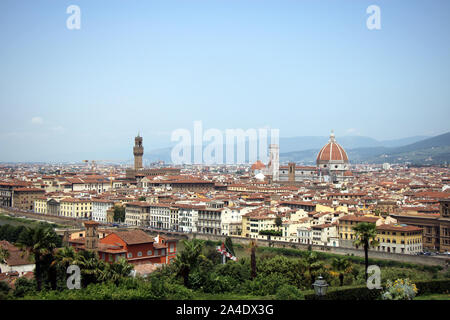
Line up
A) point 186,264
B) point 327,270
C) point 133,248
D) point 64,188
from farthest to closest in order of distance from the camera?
point 64,188 < point 133,248 < point 327,270 < point 186,264

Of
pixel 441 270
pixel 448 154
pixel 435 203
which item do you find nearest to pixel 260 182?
pixel 435 203

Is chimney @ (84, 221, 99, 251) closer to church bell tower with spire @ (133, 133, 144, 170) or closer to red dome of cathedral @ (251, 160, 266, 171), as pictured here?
church bell tower with spire @ (133, 133, 144, 170)

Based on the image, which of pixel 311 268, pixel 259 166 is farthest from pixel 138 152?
pixel 311 268

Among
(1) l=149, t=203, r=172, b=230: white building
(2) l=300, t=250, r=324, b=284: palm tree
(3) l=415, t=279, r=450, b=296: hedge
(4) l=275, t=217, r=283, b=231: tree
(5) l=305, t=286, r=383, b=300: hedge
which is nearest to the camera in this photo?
(5) l=305, t=286, r=383, b=300: hedge

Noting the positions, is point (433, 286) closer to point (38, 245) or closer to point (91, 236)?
point (38, 245)

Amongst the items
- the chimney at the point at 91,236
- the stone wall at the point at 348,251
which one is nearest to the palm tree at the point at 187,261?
the chimney at the point at 91,236

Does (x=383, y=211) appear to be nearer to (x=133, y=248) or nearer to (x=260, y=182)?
(x=133, y=248)

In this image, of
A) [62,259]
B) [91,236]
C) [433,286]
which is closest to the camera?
[433,286]

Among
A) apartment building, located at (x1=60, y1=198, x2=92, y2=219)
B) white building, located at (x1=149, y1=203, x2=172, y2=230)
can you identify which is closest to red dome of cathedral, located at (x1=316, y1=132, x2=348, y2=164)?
apartment building, located at (x1=60, y1=198, x2=92, y2=219)
